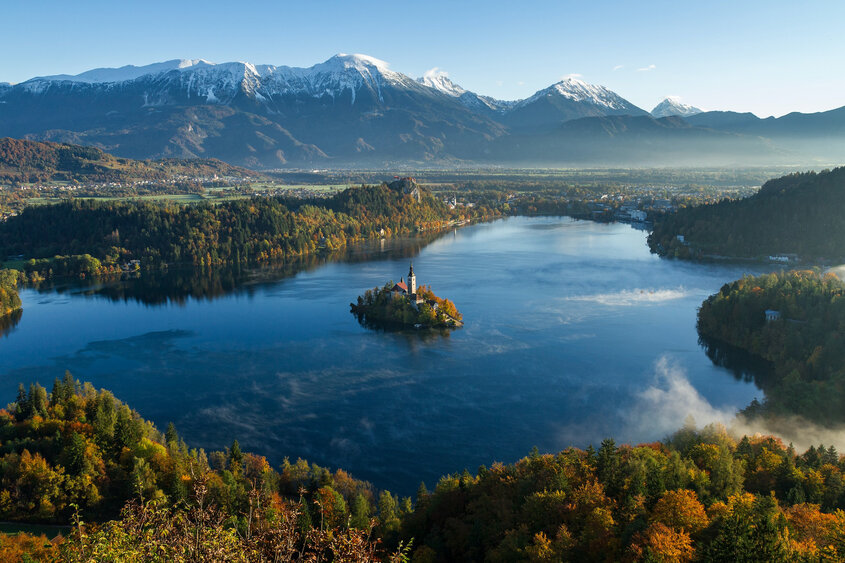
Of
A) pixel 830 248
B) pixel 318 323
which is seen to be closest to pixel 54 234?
pixel 318 323

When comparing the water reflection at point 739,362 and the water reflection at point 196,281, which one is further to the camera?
the water reflection at point 196,281

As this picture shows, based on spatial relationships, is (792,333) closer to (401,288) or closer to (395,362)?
(395,362)

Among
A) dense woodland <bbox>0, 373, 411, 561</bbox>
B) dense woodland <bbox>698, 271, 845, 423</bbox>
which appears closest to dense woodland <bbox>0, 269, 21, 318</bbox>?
dense woodland <bbox>0, 373, 411, 561</bbox>

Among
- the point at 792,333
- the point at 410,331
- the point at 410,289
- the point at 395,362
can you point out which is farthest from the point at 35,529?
the point at 792,333

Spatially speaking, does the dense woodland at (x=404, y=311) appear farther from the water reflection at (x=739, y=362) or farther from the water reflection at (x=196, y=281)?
the water reflection at (x=739, y=362)

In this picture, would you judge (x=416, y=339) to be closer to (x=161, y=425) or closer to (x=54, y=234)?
(x=161, y=425)

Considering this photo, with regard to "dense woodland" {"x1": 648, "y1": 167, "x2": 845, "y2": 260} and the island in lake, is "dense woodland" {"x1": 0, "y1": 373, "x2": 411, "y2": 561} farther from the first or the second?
"dense woodland" {"x1": 648, "y1": 167, "x2": 845, "y2": 260}

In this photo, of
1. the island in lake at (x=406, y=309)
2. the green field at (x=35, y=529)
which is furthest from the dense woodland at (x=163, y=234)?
the green field at (x=35, y=529)

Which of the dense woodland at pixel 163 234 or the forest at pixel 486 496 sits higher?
the dense woodland at pixel 163 234
